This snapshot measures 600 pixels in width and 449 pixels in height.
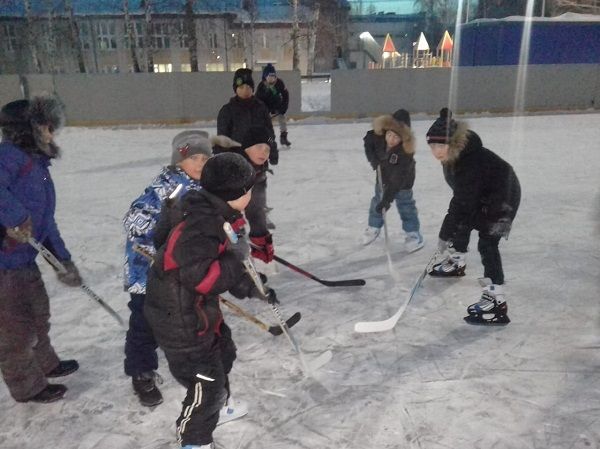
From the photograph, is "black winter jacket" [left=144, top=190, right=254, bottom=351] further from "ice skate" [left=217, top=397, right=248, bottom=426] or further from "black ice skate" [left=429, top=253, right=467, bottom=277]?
"black ice skate" [left=429, top=253, right=467, bottom=277]

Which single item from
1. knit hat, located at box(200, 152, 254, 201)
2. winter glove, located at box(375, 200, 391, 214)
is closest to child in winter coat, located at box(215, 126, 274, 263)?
winter glove, located at box(375, 200, 391, 214)

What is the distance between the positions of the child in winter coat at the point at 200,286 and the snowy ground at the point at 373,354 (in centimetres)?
44

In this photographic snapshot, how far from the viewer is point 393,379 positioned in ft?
10.2

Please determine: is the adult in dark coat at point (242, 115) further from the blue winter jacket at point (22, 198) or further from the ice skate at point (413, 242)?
the blue winter jacket at point (22, 198)

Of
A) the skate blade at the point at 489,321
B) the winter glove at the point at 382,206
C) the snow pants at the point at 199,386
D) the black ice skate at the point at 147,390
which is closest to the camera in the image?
the snow pants at the point at 199,386

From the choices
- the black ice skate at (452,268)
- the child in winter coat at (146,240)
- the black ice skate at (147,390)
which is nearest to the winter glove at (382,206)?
the black ice skate at (452,268)

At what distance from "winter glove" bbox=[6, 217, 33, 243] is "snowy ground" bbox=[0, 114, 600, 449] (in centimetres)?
101

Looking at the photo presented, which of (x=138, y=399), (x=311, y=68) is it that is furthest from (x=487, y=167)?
(x=311, y=68)

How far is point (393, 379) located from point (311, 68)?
2708 centimetres

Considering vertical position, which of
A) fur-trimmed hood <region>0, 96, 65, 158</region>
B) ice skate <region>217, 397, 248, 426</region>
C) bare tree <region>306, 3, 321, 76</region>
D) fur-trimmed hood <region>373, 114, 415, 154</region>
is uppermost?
bare tree <region>306, 3, 321, 76</region>

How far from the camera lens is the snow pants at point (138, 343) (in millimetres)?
2760

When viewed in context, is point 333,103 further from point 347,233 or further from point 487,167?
point 487,167

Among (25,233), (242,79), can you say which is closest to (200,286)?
(25,233)

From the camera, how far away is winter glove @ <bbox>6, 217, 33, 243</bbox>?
2.55 m
